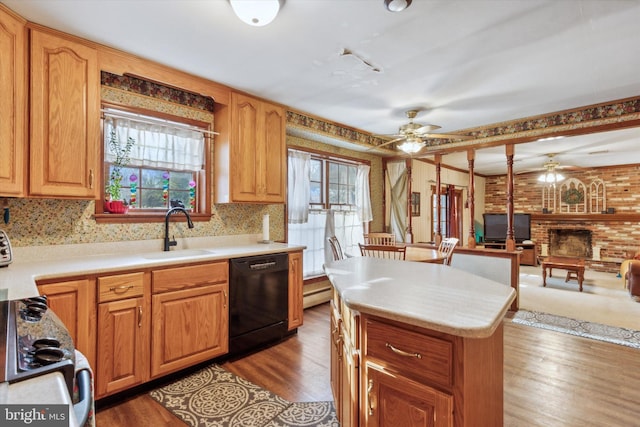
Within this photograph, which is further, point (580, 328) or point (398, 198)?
point (398, 198)

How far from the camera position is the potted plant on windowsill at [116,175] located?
2.56 metres

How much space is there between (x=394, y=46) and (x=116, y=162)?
7.90 ft

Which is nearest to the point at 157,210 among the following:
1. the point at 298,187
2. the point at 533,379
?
the point at 298,187

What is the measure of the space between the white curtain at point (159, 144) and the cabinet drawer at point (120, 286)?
3.55ft

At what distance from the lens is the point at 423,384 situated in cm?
113

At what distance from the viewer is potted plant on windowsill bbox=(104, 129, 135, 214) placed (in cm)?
256

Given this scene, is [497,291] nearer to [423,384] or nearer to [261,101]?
[423,384]

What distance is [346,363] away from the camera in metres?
1.51

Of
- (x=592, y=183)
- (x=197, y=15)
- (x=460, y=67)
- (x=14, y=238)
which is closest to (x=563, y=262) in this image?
(x=592, y=183)

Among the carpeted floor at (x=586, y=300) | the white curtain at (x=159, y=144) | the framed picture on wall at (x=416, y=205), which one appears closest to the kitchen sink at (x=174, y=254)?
the white curtain at (x=159, y=144)

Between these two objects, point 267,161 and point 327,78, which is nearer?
point 327,78

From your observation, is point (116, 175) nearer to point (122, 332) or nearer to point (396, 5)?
point (122, 332)

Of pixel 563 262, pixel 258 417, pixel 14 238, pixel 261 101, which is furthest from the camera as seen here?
Result: pixel 563 262

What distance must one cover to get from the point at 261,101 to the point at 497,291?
9.16ft
